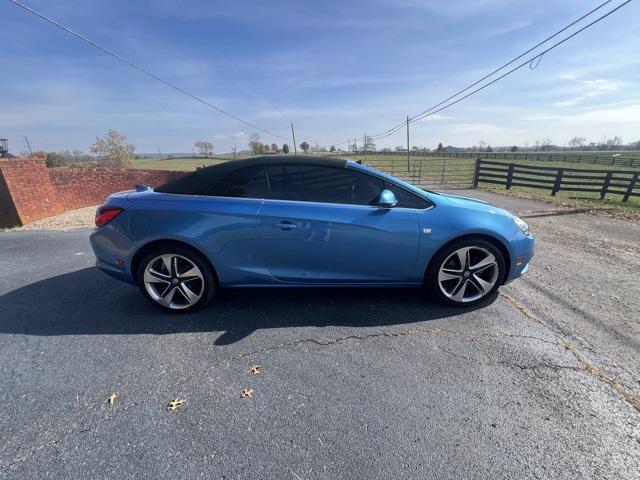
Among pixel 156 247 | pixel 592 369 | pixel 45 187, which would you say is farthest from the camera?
pixel 45 187

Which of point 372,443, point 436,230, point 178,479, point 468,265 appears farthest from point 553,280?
point 178,479

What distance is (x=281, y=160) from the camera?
119 inches

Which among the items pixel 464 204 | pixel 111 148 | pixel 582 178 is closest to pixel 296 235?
pixel 464 204

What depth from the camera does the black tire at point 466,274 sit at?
9.68 feet

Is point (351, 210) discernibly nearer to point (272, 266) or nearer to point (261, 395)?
point (272, 266)

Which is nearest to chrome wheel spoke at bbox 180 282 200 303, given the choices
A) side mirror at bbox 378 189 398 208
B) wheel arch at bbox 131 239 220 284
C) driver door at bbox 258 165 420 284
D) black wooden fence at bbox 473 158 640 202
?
wheel arch at bbox 131 239 220 284

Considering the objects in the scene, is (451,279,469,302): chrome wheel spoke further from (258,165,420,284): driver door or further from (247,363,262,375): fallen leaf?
(247,363,262,375): fallen leaf

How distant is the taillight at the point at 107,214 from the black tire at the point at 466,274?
308cm

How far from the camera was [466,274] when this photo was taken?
119 inches

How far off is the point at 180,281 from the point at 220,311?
487mm

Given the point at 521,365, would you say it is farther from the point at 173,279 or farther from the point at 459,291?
the point at 173,279

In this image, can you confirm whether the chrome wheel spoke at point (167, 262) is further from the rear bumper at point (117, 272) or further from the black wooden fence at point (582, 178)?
the black wooden fence at point (582, 178)

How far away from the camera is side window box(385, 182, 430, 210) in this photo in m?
2.91

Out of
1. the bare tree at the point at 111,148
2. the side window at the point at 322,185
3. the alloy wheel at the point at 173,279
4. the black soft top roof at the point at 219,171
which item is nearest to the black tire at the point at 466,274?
the side window at the point at 322,185
